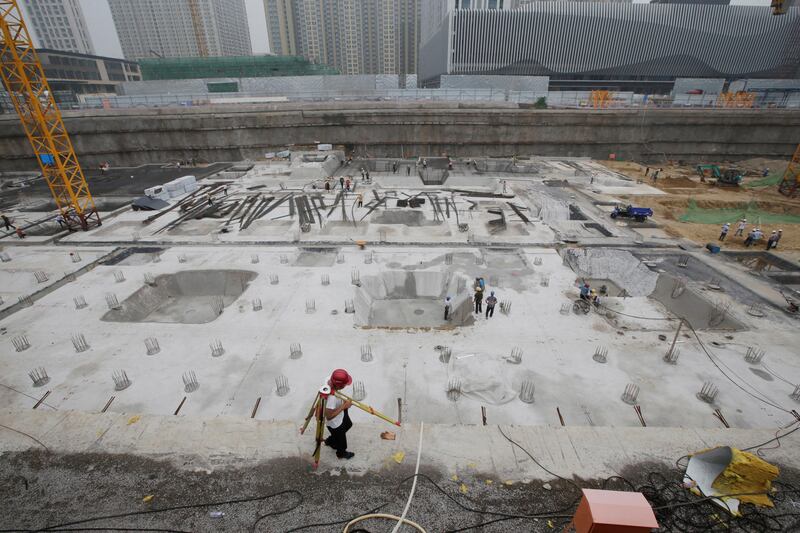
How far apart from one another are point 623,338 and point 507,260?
23.5 ft

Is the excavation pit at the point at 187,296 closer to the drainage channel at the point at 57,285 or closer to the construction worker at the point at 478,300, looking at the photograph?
the drainage channel at the point at 57,285

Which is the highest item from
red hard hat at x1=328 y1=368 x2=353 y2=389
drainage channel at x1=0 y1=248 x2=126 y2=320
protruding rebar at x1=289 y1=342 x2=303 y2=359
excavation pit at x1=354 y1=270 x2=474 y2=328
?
red hard hat at x1=328 y1=368 x2=353 y2=389

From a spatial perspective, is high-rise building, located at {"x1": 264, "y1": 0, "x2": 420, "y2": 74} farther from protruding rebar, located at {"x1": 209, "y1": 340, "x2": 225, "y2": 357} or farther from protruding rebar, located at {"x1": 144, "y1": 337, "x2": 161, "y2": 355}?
protruding rebar, located at {"x1": 209, "y1": 340, "x2": 225, "y2": 357}

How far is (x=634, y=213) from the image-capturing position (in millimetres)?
24250

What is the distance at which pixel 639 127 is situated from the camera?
4572 cm

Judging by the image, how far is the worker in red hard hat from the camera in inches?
231

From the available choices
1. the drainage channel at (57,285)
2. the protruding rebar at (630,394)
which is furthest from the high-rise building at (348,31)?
the protruding rebar at (630,394)

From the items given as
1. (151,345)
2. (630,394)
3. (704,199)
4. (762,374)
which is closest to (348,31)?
(704,199)

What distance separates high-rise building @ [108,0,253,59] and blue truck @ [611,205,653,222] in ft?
614

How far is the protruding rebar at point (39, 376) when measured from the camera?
419 inches

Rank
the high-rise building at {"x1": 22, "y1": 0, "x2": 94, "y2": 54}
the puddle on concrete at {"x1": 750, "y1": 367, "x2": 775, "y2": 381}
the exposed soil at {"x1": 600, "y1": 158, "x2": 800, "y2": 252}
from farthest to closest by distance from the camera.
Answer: the high-rise building at {"x1": 22, "y1": 0, "x2": 94, "y2": 54} < the exposed soil at {"x1": 600, "y1": 158, "x2": 800, "y2": 252} < the puddle on concrete at {"x1": 750, "y1": 367, "x2": 775, "y2": 381}

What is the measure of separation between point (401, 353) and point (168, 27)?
684ft

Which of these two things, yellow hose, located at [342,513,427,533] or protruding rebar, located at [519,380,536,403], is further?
protruding rebar, located at [519,380,536,403]

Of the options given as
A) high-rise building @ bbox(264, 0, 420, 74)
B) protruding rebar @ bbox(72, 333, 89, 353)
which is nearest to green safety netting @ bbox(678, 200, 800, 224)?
protruding rebar @ bbox(72, 333, 89, 353)
